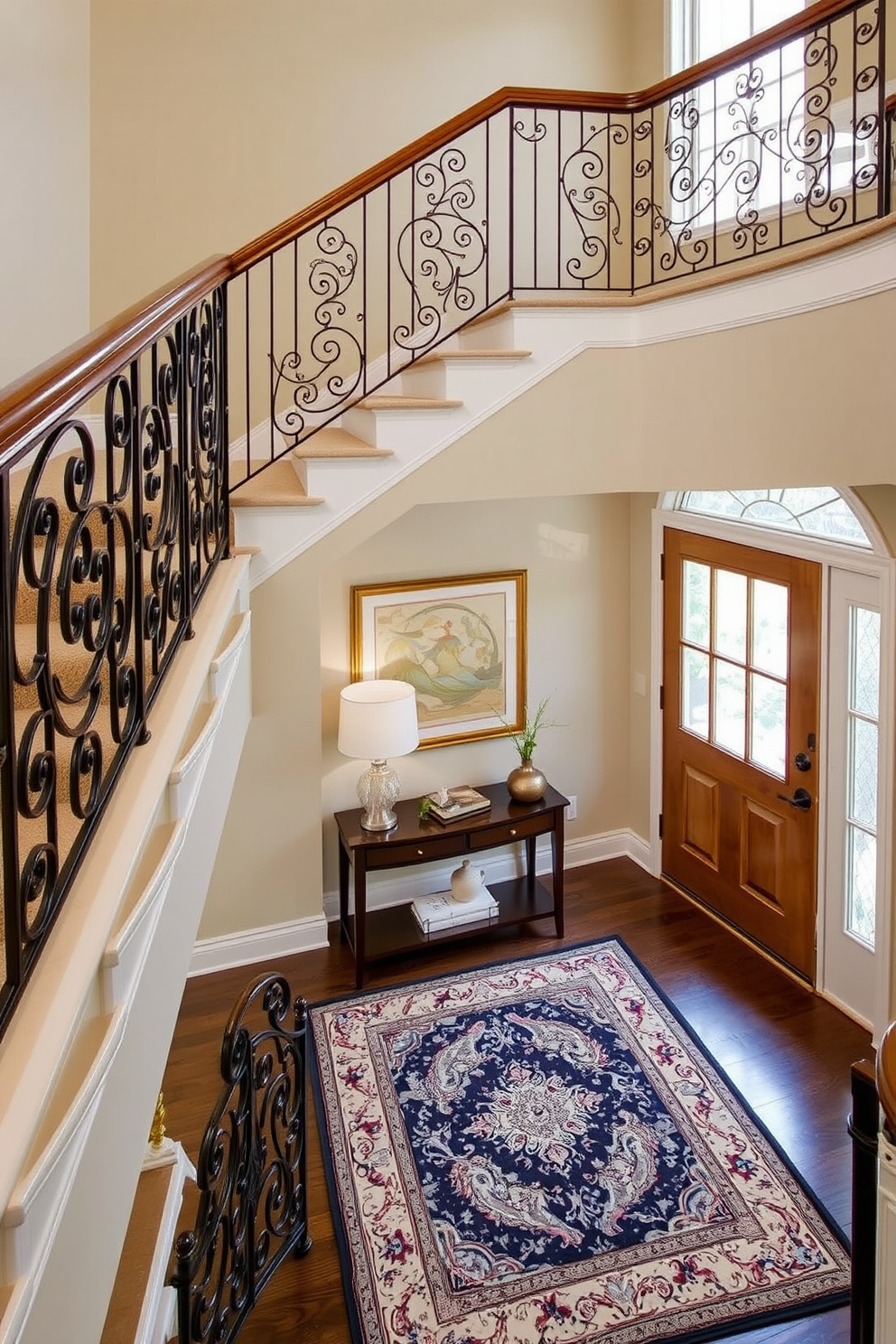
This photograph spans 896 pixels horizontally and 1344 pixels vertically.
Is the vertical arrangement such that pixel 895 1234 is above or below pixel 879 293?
below

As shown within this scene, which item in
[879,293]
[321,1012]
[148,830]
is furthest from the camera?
[321,1012]

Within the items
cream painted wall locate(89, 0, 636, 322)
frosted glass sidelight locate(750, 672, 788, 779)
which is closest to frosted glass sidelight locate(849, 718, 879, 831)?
frosted glass sidelight locate(750, 672, 788, 779)

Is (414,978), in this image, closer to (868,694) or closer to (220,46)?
(868,694)

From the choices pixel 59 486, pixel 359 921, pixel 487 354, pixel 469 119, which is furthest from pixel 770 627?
pixel 59 486

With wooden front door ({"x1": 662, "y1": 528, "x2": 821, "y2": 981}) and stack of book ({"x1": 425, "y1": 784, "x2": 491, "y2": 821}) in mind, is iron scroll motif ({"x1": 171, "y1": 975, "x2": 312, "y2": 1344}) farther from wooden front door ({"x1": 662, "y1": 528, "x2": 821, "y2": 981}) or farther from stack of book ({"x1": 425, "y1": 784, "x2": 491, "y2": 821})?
wooden front door ({"x1": 662, "y1": 528, "x2": 821, "y2": 981})

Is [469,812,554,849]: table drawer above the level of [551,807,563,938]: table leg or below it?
above

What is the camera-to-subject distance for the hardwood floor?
2.82 metres

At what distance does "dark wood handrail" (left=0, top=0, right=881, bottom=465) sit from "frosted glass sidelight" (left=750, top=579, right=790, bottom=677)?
→ 6.78 ft

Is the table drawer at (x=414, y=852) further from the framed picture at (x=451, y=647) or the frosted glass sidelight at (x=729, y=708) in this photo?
the frosted glass sidelight at (x=729, y=708)

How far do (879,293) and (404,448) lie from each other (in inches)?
67.3

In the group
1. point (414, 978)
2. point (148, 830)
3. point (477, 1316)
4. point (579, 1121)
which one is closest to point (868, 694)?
point (579, 1121)

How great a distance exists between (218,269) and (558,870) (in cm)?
319

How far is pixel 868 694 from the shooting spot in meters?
3.87

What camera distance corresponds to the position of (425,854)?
4496mm
